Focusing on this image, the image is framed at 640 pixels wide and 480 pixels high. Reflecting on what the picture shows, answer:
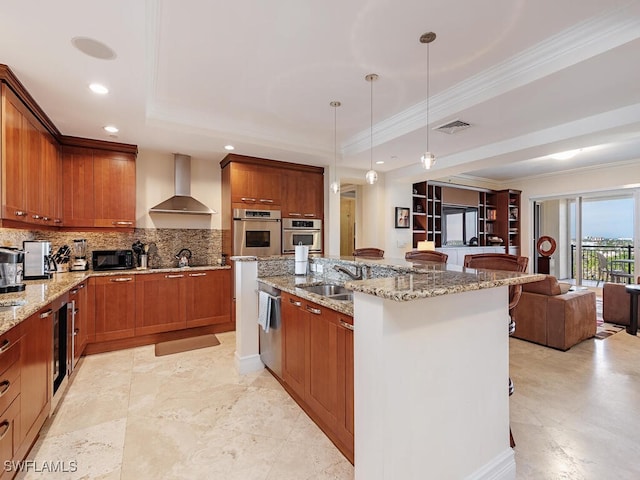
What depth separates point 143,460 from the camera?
1.82m

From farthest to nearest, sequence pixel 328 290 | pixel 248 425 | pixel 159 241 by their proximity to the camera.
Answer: pixel 159 241
pixel 328 290
pixel 248 425

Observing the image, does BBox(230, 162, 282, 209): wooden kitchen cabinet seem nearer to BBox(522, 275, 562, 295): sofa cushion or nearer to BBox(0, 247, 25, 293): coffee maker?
BBox(0, 247, 25, 293): coffee maker

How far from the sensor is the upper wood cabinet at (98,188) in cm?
361

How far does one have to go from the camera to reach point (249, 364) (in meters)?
2.97

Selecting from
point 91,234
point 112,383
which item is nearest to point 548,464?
point 112,383

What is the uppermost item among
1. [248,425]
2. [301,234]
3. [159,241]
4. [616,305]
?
[301,234]

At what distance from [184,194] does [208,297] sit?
4.91ft

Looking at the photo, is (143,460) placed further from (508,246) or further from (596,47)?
(508,246)

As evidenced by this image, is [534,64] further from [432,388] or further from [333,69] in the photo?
[432,388]

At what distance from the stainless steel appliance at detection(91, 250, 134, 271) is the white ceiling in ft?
4.54

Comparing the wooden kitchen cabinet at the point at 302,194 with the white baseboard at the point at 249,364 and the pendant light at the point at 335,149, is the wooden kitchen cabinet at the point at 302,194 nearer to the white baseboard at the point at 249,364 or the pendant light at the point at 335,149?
the pendant light at the point at 335,149

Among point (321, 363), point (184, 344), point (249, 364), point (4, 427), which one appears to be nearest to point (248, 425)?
point (321, 363)

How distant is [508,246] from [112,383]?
8.20 meters

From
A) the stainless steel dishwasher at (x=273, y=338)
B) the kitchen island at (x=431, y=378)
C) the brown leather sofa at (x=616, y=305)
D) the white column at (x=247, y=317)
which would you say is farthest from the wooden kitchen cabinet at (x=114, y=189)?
the brown leather sofa at (x=616, y=305)
